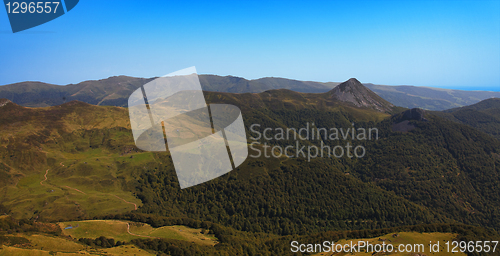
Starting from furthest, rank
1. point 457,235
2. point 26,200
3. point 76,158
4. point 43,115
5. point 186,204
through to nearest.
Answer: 1. point 43,115
2. point 76,158
3. point 186,204
4. point 26,200
5. point 457,235

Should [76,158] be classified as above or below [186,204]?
above

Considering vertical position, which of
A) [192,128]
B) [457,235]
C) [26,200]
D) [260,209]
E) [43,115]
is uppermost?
[43,115]

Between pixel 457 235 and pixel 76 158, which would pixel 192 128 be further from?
pixel 457 235

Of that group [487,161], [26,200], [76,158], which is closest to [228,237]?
[26,200]

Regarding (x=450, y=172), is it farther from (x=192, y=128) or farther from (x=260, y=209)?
(x=192, y=128)

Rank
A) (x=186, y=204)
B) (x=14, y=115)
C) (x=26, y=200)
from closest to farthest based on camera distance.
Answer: (x=26, y=200) < (x=186, y=204) < (x=14, y=115)

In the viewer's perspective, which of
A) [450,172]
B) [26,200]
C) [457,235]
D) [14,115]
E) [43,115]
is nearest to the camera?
[457,235]

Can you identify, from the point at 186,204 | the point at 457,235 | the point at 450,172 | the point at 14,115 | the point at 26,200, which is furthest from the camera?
the point at 450,172

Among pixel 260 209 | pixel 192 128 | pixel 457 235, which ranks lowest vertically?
pixel 260 209

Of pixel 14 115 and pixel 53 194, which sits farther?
pixel 14 115

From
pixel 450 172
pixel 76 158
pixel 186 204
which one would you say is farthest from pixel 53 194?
pixel 450 172
